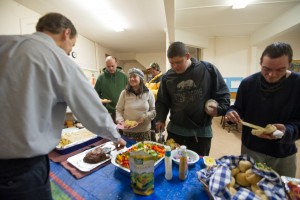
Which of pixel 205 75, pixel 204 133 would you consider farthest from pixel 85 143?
pixel 205 75

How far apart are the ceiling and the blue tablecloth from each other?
2295 millimetres

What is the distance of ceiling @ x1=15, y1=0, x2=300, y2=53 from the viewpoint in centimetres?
272

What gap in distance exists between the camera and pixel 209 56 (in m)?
5.13

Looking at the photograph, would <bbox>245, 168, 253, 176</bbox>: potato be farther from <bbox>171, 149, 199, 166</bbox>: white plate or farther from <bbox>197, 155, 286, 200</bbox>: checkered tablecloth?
<bbox>171, 149, 199, 166</bbox>: white plate

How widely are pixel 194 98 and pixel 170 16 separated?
6.83 feet

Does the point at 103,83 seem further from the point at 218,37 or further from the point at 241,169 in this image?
the point at 218,37

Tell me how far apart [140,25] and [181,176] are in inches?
141

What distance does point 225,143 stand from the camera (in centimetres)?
354

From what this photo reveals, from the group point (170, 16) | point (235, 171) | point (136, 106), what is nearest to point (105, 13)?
point (170, 16)

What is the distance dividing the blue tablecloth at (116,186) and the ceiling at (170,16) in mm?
2295

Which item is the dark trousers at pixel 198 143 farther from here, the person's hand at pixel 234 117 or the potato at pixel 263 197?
the potato at pixel 263 197

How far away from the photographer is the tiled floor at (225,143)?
120 inches

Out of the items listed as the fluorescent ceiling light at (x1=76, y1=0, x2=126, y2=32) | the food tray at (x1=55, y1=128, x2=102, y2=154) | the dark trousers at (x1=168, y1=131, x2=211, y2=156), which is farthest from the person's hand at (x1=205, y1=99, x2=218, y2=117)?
the fluorescent ceiling light at (x1=76, y1=0, x2=126, y2=32)

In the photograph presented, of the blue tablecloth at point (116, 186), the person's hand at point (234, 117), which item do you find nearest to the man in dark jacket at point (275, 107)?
the person's hand at point (234, 117)
